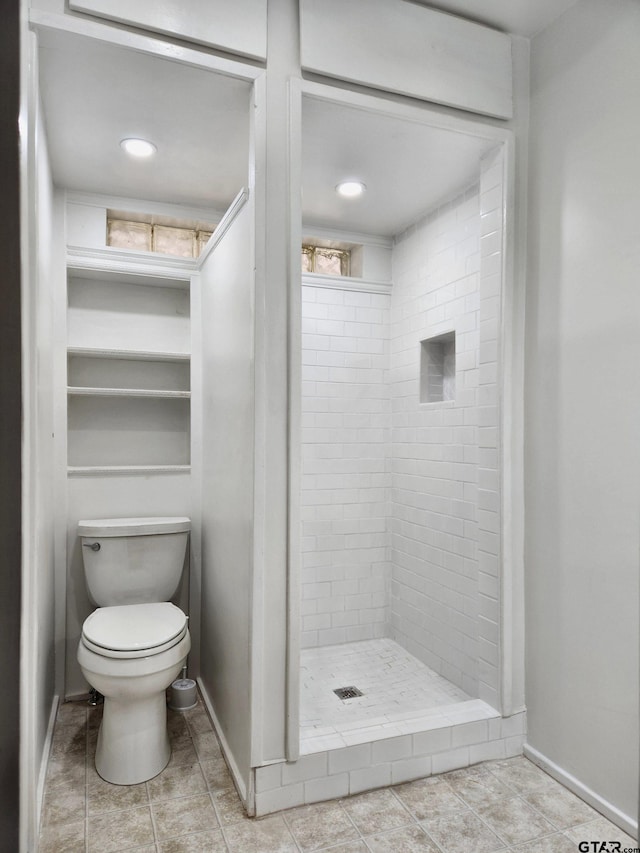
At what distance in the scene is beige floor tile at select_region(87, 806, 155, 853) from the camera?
1.54 metres

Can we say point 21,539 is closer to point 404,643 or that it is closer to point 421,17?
point 421,17

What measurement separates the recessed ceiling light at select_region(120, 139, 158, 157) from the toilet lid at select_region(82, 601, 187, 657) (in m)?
1.76

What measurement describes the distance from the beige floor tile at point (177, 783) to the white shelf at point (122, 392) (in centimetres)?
147

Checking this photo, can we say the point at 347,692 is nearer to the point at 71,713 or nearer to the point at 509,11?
the point at 71,713

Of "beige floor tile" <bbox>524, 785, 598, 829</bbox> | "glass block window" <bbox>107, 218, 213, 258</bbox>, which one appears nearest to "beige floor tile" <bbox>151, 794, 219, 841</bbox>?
"beige floor tile" <bbox>524, 785, 598, 829</bbox>

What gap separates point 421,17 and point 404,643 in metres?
2.69

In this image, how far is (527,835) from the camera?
158 cm

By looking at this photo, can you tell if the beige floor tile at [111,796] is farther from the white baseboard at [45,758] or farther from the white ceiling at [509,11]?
the white ceiling at [509,11]

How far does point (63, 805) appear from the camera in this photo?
171 centimetres

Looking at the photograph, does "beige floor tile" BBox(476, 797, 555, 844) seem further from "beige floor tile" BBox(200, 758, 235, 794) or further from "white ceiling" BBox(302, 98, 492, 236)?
"white ceiling" BBox(302, 98, 492, 236)

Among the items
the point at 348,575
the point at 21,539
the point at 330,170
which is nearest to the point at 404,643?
the point at 348,575

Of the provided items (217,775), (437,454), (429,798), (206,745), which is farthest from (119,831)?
(437,454)

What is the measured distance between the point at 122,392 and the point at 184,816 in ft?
5.25

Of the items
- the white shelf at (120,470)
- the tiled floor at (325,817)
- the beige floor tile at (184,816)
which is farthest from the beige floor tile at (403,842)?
the white shelf at (120,470)
